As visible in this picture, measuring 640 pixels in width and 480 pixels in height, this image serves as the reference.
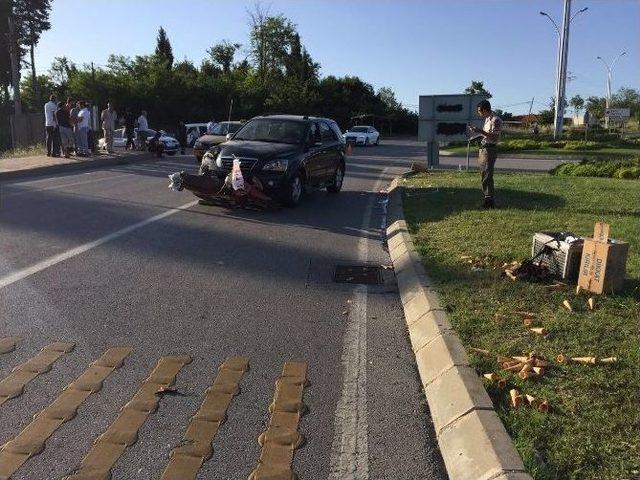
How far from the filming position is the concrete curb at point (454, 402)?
10.5 ft

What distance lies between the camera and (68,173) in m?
19.2

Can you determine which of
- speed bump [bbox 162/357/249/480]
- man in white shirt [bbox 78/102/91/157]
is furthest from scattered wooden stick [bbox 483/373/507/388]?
man in white shirt [bbox 78/102/91/157]

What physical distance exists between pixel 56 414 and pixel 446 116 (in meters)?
18.0

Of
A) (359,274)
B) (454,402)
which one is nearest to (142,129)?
(359,274)

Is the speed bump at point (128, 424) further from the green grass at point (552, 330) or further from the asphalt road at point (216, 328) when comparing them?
the green grass at point (552, 330)

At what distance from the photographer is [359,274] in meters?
7.45

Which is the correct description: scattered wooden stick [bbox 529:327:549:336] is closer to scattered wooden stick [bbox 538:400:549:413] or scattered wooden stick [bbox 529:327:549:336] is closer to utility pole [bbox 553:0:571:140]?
scattered wooden stick [bbox 538:400:549:413]

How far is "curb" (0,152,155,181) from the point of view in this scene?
1772cm

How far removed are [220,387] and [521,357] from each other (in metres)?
2.06

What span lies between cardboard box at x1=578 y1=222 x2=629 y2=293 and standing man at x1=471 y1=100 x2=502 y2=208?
16.4 feet

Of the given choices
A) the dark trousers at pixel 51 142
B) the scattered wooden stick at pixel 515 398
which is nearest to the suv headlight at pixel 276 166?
the scattered wooden stick at pixel 515 398

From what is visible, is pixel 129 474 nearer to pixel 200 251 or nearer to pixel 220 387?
pixel 220 387

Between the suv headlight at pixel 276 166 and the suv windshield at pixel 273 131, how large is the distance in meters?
1.06

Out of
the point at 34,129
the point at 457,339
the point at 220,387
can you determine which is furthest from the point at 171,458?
the point at 34,129
